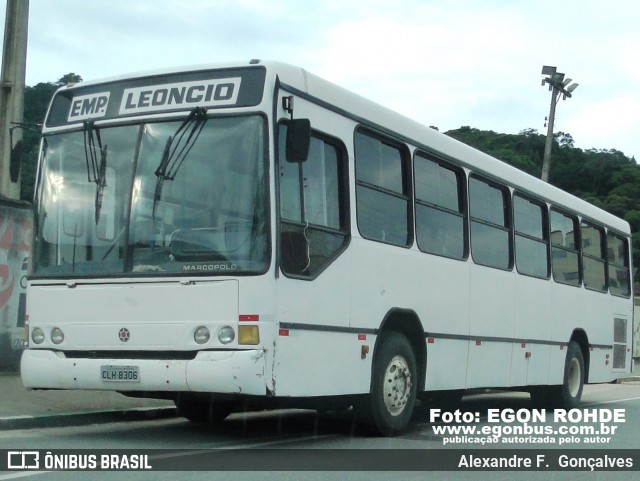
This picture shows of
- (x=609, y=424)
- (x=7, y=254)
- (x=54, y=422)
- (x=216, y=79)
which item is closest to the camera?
(x=216, y=79)

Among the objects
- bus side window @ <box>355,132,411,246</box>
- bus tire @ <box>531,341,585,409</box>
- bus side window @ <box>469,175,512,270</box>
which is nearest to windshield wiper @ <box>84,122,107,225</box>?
bus side window @ <box>355,132,411,246</box>

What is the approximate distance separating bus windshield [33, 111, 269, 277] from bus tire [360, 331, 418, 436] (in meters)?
2.17

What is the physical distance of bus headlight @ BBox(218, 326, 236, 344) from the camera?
859cm

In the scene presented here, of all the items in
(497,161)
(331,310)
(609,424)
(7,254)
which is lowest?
(609,424)

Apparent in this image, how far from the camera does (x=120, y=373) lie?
8.91m

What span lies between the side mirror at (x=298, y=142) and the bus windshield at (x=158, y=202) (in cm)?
24

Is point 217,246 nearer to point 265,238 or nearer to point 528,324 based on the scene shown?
point 265,238

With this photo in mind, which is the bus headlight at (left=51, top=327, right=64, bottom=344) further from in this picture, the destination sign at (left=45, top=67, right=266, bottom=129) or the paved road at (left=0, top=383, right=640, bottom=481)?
the destination sign at (left=45, top=67, right=266, bottom=129)

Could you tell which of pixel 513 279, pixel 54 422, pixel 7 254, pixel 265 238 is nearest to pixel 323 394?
pixel 265 238

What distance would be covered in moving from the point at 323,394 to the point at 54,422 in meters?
3.19

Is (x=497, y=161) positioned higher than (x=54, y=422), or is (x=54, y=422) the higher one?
(x=497, y=161)

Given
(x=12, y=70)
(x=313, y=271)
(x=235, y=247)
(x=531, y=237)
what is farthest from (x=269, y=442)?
(x=12, y=70)

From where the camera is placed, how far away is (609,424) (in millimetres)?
13516

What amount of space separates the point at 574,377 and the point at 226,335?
8859 mm
